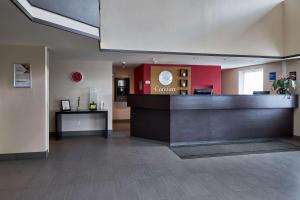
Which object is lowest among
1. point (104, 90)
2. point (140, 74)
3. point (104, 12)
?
point (104, 90)

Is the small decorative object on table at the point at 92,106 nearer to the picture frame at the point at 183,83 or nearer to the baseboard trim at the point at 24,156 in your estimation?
the baseboard trim at the point at 24,156

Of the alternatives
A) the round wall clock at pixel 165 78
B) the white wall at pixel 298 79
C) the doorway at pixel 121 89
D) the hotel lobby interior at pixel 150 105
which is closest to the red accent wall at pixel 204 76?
the hotel lobby interior at pixel 150 105

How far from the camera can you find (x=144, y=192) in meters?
2.95

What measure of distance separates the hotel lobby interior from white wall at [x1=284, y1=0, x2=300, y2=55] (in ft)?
0.10

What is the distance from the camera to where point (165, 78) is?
8.12 m

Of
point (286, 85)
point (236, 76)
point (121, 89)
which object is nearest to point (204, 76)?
point (236, 76)

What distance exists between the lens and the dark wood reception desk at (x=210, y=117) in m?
5.57

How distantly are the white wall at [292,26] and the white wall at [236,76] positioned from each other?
2.79 ft

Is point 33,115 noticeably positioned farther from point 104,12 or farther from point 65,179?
point 104,12

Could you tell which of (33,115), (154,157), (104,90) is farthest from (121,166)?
(104,90)

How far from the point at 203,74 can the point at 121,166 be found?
560 centimetres

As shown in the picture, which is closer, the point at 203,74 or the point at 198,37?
the point at 198,37

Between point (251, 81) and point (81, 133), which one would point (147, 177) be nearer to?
point (81, 133)

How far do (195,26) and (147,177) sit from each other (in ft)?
13.6
